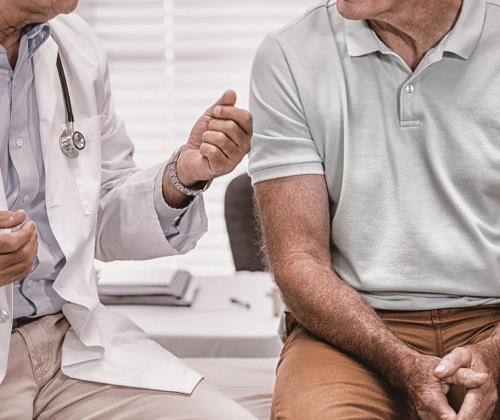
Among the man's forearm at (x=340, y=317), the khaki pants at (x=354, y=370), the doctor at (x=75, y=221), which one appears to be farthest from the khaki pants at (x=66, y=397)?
the man's forearm at (x=340, y=317)

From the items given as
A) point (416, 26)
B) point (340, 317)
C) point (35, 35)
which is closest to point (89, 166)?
point (35, 35)

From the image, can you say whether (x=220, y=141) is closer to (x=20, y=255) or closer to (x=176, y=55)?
(x=20, y=255)

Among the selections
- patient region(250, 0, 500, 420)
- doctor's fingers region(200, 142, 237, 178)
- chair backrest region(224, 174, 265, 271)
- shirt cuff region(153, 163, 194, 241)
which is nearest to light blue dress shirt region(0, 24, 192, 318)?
shirt cuff region(153, 163, 194, 241)

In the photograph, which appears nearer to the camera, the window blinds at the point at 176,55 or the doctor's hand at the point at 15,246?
the doctor's hand at the point at 15,246

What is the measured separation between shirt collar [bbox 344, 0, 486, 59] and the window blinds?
6.82ft

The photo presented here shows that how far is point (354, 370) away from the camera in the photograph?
1754 millimetres

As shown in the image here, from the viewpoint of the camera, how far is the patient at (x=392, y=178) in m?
1.87

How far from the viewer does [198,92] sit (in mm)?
4109

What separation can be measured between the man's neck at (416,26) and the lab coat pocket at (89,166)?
63cm

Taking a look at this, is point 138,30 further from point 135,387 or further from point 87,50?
point 135,387

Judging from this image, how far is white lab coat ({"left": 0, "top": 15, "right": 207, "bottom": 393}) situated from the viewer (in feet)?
Result: 5.85

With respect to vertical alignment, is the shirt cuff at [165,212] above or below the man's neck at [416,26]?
below

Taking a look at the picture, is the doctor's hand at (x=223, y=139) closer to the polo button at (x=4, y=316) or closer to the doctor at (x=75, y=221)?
the doctor at (x=75, y=221)

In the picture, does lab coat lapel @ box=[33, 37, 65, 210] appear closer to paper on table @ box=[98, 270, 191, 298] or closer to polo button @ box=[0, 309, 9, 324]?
polo button @ box=[0, 309, 9, 324]
